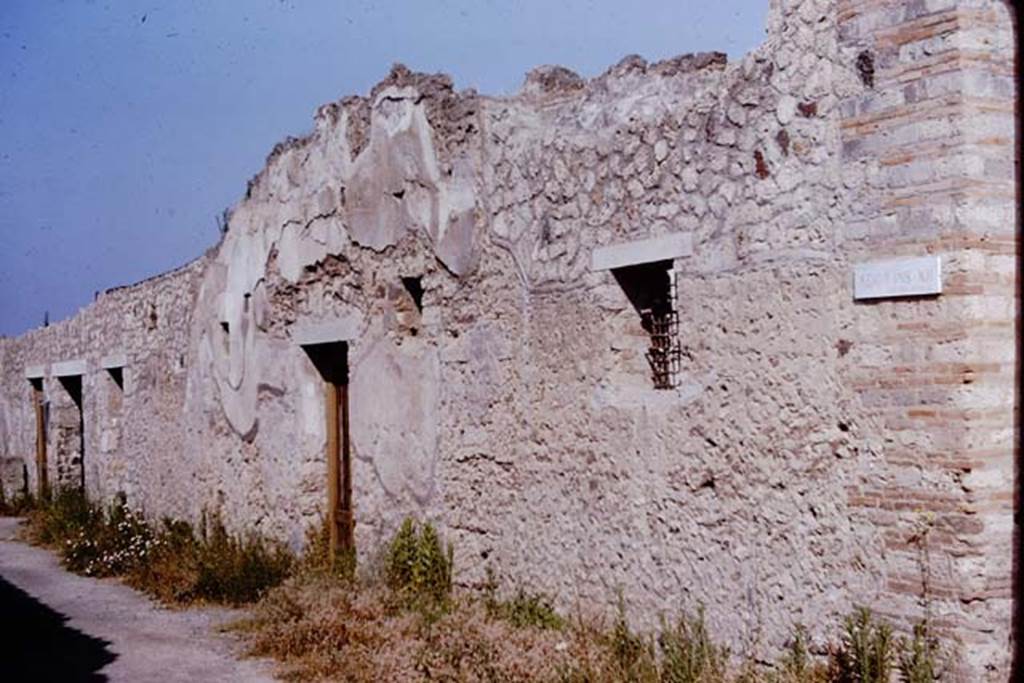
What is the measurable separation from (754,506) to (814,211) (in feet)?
4.31

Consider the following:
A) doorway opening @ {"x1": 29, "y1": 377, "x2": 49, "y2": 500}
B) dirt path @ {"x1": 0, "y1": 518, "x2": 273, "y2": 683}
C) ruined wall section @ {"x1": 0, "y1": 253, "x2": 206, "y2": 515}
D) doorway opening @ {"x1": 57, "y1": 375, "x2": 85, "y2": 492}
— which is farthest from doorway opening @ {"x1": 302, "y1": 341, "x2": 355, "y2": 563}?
doorway opening @ {"x1": 29, "y1": 377, "x2": 49, "y2": 500}

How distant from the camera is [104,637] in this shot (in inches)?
301

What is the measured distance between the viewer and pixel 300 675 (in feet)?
20.8

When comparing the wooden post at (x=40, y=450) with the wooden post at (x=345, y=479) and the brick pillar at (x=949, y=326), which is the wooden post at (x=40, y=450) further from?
the brick pillar at (x=949, y=326)

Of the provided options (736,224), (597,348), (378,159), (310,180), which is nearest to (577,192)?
(597,348)

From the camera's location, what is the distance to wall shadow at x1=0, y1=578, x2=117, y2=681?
6.55 meters

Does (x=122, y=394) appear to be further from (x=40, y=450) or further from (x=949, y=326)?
(x=949, y=326)

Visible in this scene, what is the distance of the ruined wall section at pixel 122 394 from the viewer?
11969 millimetres

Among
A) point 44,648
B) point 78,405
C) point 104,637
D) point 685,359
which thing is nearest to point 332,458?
point 104,637

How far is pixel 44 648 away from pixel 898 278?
545 cm

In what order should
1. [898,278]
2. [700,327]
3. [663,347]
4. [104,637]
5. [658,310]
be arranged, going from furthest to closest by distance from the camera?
[104,637] → [658,310] → [663,347] → [700,327] → [898,278]

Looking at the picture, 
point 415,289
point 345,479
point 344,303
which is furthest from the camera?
point 345,479

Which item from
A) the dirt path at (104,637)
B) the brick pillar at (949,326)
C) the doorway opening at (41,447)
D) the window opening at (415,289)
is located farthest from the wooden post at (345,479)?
the doorway opening at (41,447)

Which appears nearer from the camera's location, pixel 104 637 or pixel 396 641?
pixel 396 641
